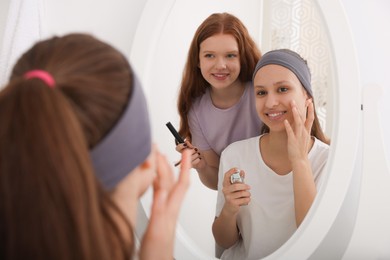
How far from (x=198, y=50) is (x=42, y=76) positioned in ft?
1.59

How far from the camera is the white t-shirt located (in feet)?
2.39

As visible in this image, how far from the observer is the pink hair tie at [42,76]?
0.38 meters

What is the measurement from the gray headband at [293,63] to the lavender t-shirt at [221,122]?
6 centimetres

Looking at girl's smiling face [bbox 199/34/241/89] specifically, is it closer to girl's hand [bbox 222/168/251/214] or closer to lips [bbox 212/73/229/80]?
lips [bbox 212/73/229/80]

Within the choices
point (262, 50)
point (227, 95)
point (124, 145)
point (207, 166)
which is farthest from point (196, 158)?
point (124, 145)

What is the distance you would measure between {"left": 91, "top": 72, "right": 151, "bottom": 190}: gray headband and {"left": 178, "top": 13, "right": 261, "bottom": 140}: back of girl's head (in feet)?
1.22

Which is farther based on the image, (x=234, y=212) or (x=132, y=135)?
(x=234, y=212)

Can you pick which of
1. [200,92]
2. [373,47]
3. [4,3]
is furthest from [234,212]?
[4,3]

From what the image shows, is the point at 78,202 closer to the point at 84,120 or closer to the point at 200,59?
the point at 84,120

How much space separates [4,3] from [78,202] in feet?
2.88

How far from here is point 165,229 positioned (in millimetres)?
501

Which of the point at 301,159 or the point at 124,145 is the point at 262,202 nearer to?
the point at 301,159

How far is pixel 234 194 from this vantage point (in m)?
0.78

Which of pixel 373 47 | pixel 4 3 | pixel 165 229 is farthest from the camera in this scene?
pixel 4 3
